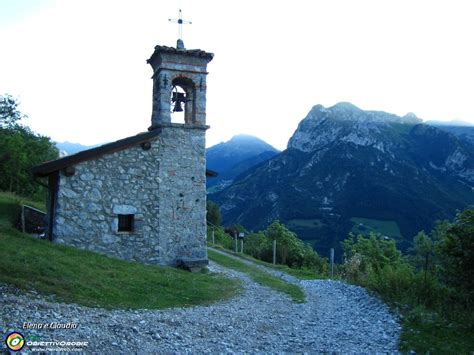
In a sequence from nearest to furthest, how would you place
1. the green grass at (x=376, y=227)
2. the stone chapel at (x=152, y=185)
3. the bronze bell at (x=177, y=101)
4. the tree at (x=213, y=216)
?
the stone chapel at (x=152, y=185) < the bronze bell at (x=177, y=101) < the tree at (x=213, y=216) < the green grass at (x=376, y=227)

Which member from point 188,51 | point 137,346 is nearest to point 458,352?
point 137,346

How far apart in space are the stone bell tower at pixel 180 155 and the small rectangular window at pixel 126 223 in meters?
1.00

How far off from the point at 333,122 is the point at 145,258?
409 ft

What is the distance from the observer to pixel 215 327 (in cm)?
873

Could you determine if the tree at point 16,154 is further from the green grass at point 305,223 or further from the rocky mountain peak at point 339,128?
the rocky mountain peak at point 339,128

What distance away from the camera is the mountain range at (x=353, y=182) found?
9956cm

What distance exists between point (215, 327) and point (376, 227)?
308 feet

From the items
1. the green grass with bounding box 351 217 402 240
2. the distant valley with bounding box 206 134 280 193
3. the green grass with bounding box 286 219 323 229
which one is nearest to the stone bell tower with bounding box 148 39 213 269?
the green grass with bounding box 351 217 402 240

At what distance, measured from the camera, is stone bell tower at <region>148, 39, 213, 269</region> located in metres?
16.5

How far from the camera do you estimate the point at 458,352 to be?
7.48m

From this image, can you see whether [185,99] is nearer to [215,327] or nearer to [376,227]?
[215,327]

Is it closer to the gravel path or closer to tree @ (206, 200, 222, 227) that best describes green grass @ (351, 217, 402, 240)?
tree @ (206, 200, 222, 227)

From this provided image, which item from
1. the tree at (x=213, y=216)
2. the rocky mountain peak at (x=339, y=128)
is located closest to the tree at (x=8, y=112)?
the tree at (x=213, y=216)

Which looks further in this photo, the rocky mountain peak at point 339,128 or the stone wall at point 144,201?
the rocky mountain peak at point 339,128
